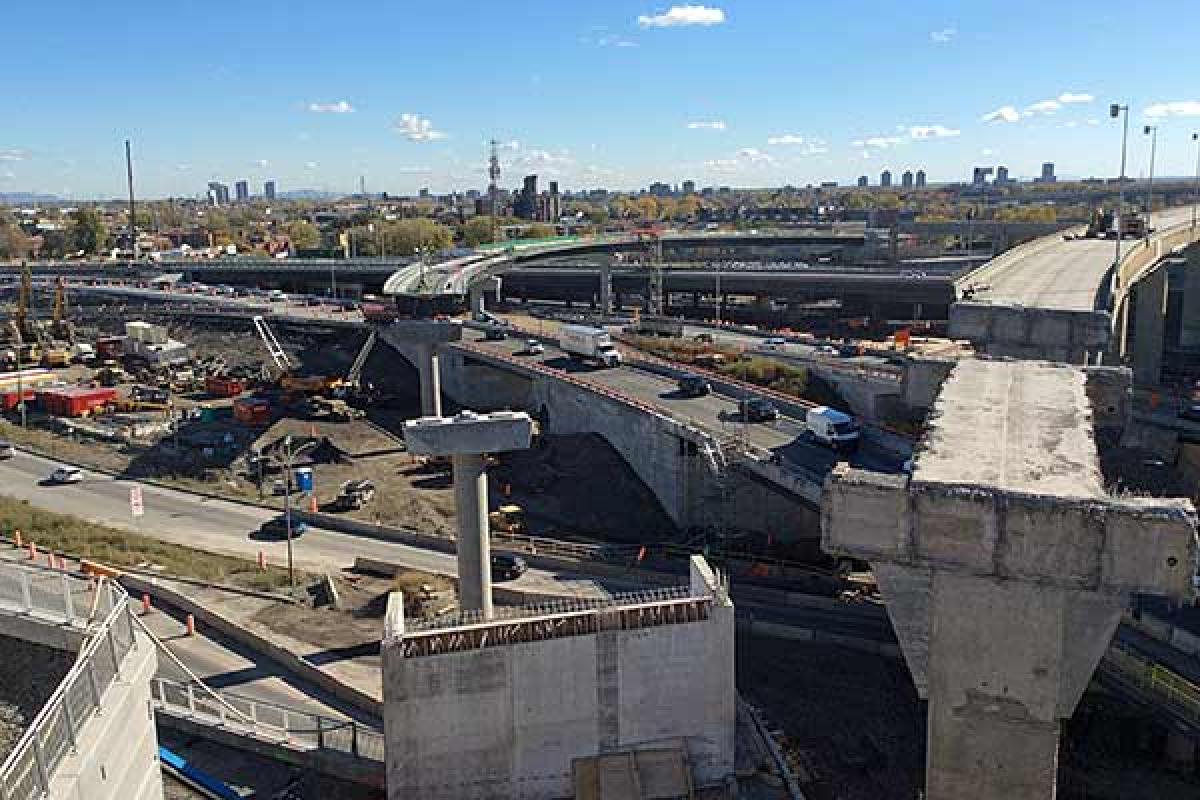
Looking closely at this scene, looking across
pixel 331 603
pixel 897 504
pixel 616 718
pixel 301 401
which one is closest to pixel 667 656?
pixel 616 718

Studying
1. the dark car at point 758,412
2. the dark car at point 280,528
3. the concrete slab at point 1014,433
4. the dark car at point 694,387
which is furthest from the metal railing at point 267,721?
the dark car at point 694,387

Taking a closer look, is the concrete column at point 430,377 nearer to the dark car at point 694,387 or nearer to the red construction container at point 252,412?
the dark car at point 694,387

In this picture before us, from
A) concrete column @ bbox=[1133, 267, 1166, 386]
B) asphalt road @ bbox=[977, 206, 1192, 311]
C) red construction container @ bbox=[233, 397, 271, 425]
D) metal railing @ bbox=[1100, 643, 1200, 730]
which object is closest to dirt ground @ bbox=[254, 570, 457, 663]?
metal railing @ bbox=[1100, 643, 1200, 730]

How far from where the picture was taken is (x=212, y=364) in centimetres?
7894

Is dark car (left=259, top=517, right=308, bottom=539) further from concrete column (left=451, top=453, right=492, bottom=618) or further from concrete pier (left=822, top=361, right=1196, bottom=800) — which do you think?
concrete pier (left=822, top=361, right=1196, bottom=800)

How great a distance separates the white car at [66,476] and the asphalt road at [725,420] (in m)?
26.3

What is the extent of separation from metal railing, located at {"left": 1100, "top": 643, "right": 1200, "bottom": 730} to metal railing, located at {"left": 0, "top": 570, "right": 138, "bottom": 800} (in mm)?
24679

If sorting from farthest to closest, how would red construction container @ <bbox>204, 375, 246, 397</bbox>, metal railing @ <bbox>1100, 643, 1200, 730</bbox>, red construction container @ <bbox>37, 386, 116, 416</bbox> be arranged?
red construction container @ <bbox>204, 375, 246, 397</bbox> → red construction container @ <bbox>37, 386, 116, 416</bbox> → metal railing @ <bbox>1100, 643, 1200, 730</bbox>

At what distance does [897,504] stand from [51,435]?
58938mm

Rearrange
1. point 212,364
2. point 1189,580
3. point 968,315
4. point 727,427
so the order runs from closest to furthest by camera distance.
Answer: point 1189,580, point 968,315, point 727,427, point 212,364

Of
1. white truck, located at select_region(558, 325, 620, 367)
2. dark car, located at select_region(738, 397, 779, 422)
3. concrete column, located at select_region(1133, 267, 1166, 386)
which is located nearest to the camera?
dark car, located at select_region(738, 397, 779, 422)

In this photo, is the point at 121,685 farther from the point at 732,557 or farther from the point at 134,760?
the point at 732,557

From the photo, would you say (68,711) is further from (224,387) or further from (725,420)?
(224,387)

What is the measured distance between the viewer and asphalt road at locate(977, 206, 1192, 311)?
41062 millimetres
